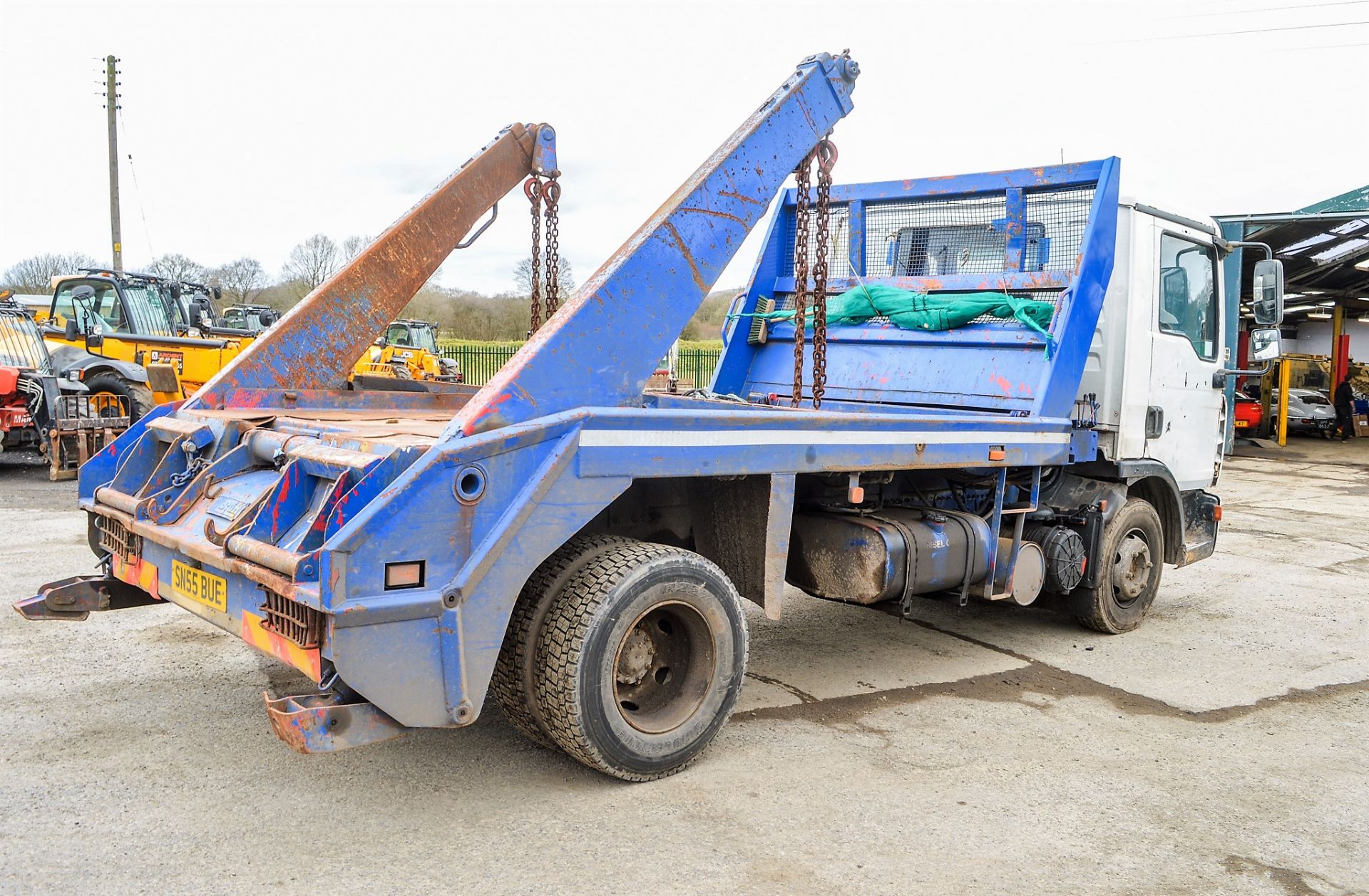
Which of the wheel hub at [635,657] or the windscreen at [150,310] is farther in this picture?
the windscreen at [150,310]

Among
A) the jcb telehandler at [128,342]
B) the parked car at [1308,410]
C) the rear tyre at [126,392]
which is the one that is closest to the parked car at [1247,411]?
the parked car at [1308,410]

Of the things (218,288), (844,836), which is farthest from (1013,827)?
(218,288)

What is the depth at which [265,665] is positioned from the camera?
203 inches

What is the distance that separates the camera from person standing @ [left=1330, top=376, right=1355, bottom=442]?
86.8 feet

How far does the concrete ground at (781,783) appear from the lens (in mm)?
3252

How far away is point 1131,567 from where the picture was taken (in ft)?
21.3

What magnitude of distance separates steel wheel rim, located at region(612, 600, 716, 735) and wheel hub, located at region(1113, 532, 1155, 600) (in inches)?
132

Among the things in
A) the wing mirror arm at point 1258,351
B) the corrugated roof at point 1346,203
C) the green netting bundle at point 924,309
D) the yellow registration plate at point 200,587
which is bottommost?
the yellow registration plate at point 200,587

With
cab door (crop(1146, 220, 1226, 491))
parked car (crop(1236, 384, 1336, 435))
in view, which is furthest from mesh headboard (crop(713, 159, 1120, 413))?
parked car (crop(1236, 384, 1336, 435))

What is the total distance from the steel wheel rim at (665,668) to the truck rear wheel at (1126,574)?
315cm

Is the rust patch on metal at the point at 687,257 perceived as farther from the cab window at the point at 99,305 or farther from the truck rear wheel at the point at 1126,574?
the cab window at the point at 99,305

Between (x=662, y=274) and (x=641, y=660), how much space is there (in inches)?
58.5

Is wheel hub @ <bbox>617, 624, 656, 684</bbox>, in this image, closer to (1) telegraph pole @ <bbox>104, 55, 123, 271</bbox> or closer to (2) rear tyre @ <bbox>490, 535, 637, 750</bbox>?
(2) rear tyre @ <bbox>490, 535, 637, 750</bbox>

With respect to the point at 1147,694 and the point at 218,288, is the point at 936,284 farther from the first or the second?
the point at 218,288
